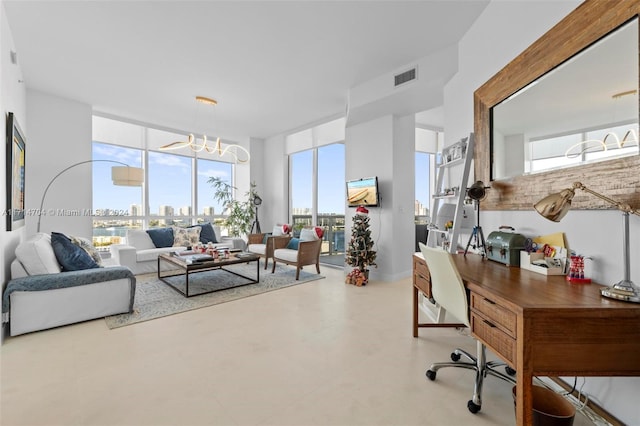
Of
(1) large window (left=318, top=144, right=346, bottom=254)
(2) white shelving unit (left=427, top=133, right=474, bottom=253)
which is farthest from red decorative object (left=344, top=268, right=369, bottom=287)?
(1) large window (left=318, top=144, right=346, bottom=254)

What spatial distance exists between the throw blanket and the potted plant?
380 cm

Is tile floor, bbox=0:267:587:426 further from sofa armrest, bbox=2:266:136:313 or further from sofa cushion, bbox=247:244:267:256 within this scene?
sofa cushion, bbox=247:244:267:256

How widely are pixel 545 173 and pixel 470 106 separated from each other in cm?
130

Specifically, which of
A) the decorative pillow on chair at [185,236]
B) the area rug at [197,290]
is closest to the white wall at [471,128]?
the area rug at [197,290]

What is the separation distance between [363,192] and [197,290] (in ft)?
9.82

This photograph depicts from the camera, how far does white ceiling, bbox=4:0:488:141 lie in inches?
105

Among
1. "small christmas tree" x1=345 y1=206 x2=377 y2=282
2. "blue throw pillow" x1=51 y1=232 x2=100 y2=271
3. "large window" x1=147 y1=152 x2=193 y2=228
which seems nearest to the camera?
"blue throw pillow" x1=51 y1=232 x2=100 y2=271

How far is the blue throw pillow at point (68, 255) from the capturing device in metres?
3.07

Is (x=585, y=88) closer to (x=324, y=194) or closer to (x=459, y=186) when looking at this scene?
(x=459, y=186)

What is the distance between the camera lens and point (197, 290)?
4.03 metres

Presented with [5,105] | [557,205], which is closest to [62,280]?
[5,105]

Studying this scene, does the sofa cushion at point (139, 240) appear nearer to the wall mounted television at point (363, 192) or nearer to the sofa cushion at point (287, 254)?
the sofa cushion at point (287, 254)

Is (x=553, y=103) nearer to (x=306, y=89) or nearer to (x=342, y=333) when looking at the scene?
(x=342, y=333)

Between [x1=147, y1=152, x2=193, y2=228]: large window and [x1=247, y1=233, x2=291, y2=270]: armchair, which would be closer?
[x1=247, y1=233, x2=291, y2=270]: armchair
